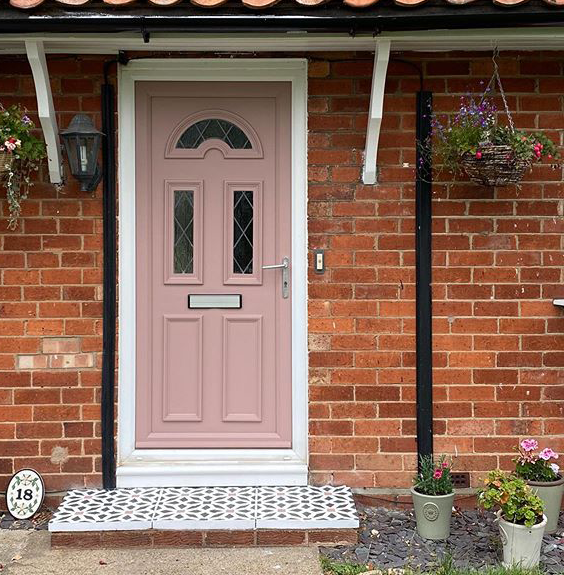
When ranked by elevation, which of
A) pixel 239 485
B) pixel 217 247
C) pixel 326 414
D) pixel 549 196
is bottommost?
pixel 239 485

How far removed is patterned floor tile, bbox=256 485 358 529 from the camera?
4.32 m

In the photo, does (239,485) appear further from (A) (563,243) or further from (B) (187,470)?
(A) (563,243)

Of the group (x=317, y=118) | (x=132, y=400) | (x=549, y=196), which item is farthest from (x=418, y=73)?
(x=132, y=400)

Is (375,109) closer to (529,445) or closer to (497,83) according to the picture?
(497,83)

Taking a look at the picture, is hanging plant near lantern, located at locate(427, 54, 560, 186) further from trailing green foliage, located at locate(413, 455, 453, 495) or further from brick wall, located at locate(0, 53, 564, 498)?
trailing green foliage, located at locate(413, 455, 453, 495)

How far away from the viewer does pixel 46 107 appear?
4582 millimetres

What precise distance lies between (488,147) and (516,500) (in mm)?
1995

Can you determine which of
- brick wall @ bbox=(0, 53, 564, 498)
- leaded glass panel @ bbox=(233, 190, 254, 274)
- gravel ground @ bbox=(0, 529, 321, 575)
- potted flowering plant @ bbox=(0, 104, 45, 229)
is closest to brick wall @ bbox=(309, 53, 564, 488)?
brick wall @ bbox=(0, 53, 564, 498)

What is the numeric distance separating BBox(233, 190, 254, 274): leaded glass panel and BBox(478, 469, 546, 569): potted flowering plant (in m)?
2.09

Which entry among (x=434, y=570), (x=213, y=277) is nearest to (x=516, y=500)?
(x=434, y=570)

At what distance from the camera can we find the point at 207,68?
4.92m

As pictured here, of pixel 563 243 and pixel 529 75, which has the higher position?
pixel 529 75

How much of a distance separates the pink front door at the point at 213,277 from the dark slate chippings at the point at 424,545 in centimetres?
84

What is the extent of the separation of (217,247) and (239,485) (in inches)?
61.4
